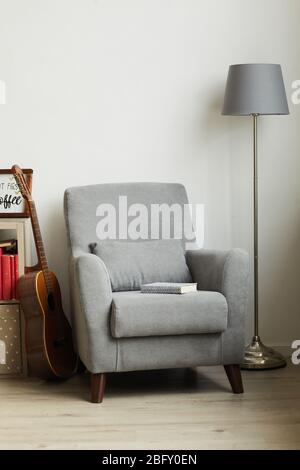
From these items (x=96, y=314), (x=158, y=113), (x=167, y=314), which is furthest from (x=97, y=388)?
(x=158, y=113)

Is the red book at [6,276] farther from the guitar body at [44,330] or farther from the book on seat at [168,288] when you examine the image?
the book on seat at [168,288]

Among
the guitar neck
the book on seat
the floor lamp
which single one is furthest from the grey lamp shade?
the guitar neck

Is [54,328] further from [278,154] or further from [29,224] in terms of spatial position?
[278,154]

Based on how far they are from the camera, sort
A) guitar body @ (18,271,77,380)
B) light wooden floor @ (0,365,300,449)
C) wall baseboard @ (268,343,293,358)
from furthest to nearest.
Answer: wall baseboard @ (268,343,293,358) < guitar body @ (18,271,77,380) < light wooden floor @ (0,365,300,449)

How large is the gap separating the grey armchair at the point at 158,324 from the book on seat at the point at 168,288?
0.07 m

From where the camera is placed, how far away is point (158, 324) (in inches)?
135

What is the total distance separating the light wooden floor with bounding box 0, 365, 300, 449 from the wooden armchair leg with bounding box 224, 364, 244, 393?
0.04m

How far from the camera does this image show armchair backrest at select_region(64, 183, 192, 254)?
4.04 m

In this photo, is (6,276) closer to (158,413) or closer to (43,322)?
(43,322)

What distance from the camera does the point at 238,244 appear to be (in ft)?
14.5

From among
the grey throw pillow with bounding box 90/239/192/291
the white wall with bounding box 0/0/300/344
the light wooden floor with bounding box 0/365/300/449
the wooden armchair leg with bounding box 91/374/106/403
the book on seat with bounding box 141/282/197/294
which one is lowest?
the light wooden floor with bounding box 0/365/300/449

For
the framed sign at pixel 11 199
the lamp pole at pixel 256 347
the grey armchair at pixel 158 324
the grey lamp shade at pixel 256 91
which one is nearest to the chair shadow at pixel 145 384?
the grey armchair at pixel 158 324

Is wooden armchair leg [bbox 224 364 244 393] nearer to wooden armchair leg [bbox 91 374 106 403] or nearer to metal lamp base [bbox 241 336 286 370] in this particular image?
metal lamp base [bbox 241 336 286 370]
